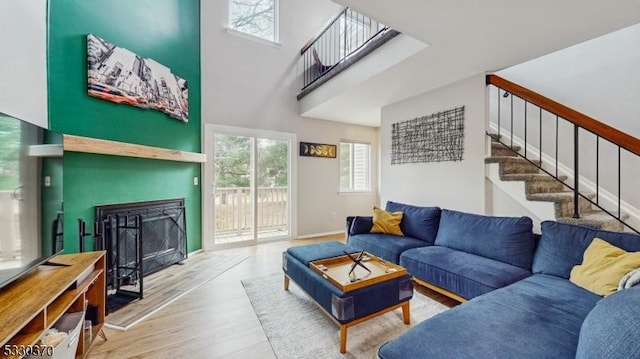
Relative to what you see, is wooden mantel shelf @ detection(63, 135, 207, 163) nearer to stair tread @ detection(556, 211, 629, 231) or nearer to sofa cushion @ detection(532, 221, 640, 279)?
sofa cushion @ detection(532, 221, 640, 279)

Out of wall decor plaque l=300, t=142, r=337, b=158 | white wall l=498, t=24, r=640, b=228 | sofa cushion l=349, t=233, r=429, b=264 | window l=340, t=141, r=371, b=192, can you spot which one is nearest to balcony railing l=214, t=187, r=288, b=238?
wall decor plaque l=300, t=142, r=337, b=158

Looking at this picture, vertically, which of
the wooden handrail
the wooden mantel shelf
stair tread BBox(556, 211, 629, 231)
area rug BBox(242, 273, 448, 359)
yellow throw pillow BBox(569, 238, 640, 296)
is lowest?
area rug BBox(242, 273, 448, 359)

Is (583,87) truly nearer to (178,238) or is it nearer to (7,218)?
(7,218)

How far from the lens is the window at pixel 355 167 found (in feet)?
18.2

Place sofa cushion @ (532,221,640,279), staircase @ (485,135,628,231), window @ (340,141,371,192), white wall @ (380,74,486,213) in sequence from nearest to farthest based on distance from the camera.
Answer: sofa cushion @ (532,221,640,279) < staircase @ (485,135,628,231) < white wall @ (380,74,486,213) < window @ (340,141,371,192)

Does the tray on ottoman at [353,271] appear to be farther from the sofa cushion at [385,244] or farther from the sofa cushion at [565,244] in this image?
the sofa cushion at [565,244]

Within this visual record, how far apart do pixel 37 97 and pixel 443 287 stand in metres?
3.73

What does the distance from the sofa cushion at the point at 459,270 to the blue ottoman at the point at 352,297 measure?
0.46 metres

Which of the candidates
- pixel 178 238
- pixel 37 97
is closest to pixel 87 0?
pixel 37 97

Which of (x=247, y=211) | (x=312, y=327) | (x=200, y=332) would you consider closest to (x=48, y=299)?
(x=200, y=332)

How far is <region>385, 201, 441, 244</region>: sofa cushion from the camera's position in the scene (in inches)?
123

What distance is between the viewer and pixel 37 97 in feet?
6.85

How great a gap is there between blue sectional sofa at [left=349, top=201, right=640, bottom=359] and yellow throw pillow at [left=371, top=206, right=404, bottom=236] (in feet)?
3.27

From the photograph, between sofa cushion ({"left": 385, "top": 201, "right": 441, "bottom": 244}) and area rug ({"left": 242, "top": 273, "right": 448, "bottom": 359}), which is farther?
sofa cushion ({"left": 385, "top": 201, "right": 441, "bottom": 244})
